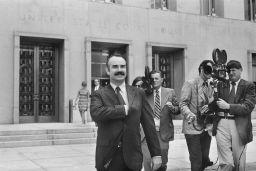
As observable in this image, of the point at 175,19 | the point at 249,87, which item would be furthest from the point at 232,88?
the point at 175,19

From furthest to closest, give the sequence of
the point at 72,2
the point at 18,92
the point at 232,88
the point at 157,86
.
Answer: the point at 72,2
the point at 18,92
the point at 157,86
the point at 232,88

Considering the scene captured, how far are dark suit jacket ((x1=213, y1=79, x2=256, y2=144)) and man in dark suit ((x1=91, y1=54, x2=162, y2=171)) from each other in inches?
82.5

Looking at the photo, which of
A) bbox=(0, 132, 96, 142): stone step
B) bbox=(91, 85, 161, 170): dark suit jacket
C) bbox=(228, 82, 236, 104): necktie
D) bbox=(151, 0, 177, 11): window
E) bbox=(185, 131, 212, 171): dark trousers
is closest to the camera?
bbox=(91, 85, 161, 170): dark suit jacket

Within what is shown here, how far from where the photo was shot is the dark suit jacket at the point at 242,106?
5344mm

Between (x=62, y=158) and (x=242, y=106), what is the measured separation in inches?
200

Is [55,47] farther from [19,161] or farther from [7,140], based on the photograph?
[19,161]

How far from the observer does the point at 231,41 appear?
20812mm

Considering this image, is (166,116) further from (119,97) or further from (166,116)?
(119,97)

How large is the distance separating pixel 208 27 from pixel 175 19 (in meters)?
2.13

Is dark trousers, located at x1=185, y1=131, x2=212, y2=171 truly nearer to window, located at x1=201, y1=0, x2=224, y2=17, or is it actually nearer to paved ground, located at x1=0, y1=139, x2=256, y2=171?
paved ground, located at x1=0, y1=139, x2=256, y2=171

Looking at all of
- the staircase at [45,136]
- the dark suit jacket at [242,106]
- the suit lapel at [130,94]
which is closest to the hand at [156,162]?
the suit lapel at [130,94]

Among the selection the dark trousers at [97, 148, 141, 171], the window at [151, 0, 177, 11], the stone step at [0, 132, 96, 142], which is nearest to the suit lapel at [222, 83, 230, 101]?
the dark trousers at [97, 148, 141, 171]

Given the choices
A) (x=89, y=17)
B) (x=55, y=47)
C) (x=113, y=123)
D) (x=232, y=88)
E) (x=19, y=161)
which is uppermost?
(x=89, y=17)

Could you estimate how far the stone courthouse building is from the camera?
15.7 metres
